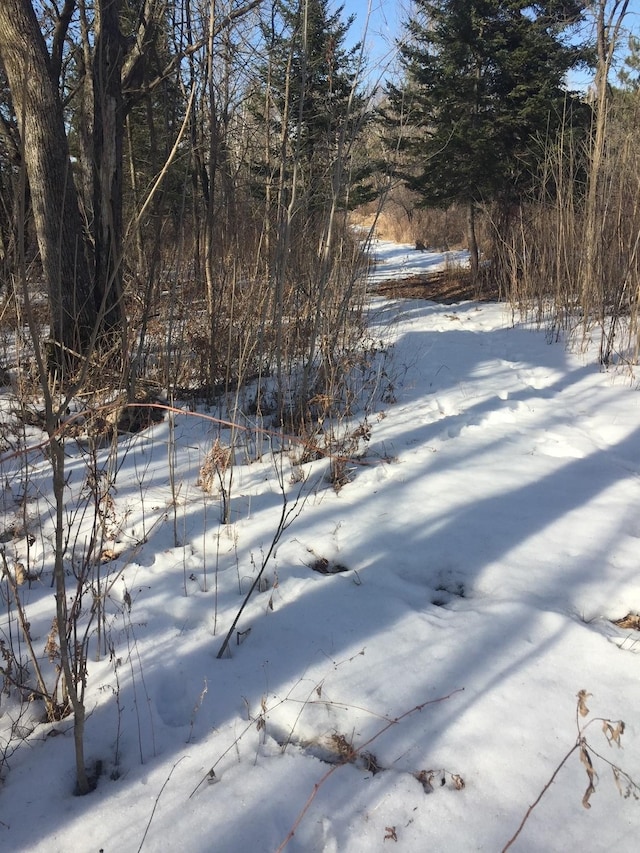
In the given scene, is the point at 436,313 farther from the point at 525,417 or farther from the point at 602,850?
the point at 602,850

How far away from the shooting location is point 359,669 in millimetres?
1657

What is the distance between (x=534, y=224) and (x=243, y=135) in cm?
431

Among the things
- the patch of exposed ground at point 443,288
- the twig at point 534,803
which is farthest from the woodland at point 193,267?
the patch of exposed ground at point 443,288

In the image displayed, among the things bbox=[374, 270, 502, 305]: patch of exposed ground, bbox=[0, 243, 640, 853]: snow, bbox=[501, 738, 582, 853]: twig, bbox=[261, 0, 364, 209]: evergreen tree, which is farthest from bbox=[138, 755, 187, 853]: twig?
bbox=[374, 270, 502, 305]: patch of exposed ground

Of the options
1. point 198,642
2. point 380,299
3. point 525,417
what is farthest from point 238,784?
point 380,299

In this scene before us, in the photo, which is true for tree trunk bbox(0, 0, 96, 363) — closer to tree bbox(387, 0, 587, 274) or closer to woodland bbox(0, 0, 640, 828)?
woodland bbox(0, 0, 640, 828)

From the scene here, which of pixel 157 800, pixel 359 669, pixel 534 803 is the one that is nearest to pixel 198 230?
pixel 359 669

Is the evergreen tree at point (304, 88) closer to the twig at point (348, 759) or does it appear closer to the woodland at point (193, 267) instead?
the woodland at point (193, 267)

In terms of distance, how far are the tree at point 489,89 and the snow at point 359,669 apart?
7863mm

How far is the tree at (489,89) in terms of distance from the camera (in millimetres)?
8961

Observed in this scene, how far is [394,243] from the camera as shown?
20.6 metres

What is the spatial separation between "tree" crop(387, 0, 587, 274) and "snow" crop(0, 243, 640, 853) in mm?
7863

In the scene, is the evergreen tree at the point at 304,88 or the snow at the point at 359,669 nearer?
the snow at the point at 359,669

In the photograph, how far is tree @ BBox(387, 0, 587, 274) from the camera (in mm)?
8961
